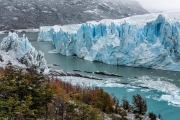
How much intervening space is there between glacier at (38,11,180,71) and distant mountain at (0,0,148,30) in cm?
4110

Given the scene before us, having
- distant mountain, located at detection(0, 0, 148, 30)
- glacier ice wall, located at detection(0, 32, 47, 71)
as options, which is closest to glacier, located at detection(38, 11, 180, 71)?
glacier ice wall, located at detection(0, 32, 47, 71)

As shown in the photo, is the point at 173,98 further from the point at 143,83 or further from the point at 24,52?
the point at 24,52

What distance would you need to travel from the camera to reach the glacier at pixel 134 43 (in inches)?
827

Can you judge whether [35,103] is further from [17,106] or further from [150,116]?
[150,116]

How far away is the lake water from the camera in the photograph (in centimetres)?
1393

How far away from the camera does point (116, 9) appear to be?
263ft

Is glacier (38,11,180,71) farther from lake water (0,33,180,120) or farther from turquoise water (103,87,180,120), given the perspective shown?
turquoise water (103,87,180,120)

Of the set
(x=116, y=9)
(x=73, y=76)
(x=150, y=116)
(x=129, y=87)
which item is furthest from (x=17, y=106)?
(x=116, y=9)

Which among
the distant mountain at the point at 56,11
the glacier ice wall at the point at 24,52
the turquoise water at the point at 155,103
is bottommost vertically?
the turquoise water at the point at 155,103

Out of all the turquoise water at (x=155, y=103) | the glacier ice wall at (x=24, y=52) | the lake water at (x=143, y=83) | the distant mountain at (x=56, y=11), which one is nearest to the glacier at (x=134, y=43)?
the lake water at (x=143, y=83)

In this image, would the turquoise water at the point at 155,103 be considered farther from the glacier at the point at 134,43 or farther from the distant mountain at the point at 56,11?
the distant mountain at the point at 56,11

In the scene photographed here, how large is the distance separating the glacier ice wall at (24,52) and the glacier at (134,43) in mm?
5794

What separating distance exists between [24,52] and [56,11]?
55636 mm

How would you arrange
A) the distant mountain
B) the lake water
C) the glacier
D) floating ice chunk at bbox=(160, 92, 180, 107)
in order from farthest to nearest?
the distant mountain, the glacier, floating ice chunk at bbox=(160, 92, 180, 107), the lake water
